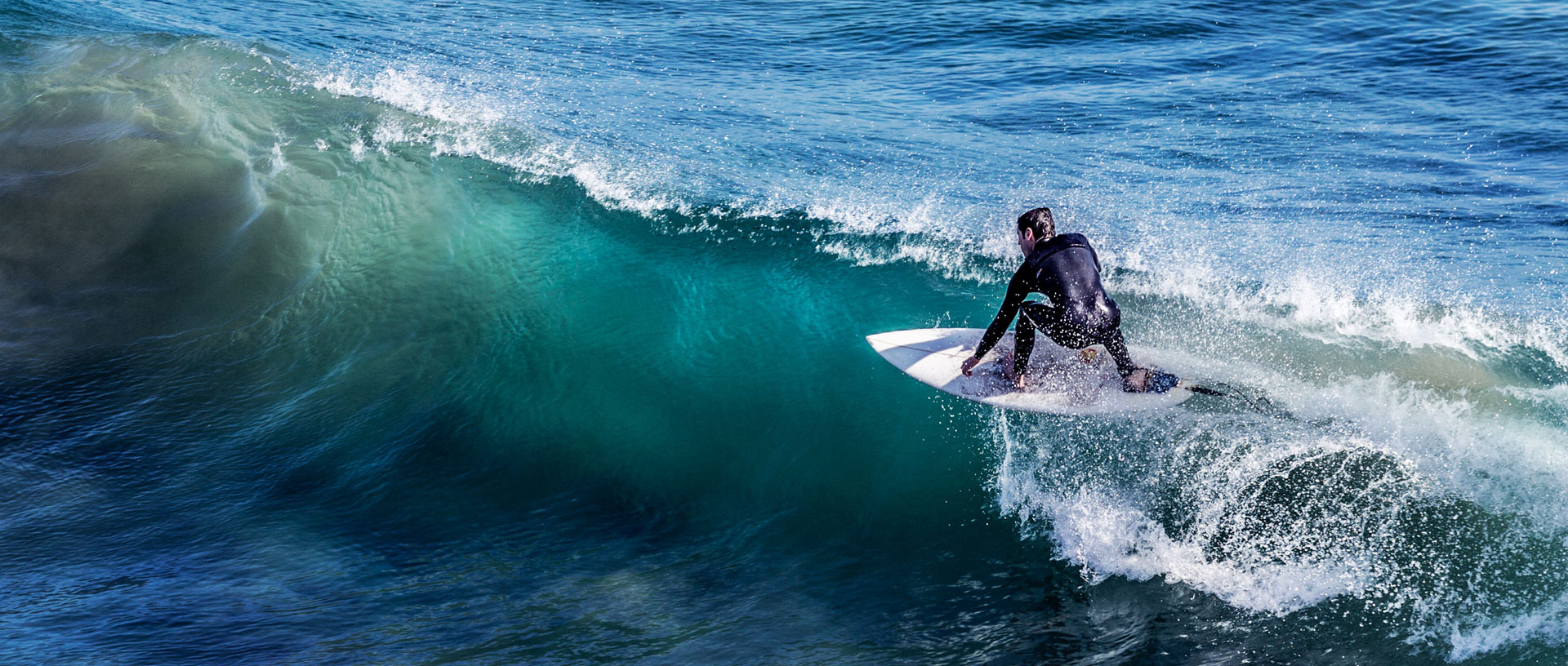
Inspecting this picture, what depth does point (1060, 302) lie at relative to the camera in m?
6.78

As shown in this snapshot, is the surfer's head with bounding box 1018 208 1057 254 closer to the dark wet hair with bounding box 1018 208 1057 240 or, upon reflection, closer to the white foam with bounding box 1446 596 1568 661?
the dark wet hair with bounding box 1018 208 1057 240

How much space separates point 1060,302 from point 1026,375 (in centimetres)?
76

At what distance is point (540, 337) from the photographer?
8734 mm

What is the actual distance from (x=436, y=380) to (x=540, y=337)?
955 millimetres

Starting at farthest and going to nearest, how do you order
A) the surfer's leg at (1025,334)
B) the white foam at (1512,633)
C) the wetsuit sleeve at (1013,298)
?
the surfer's leg at (1025,334) → the wetsuit sleeve at (1013,298) → the white foam at (1512,633)

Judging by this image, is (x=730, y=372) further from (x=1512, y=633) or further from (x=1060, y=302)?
(x=1512, y=633)

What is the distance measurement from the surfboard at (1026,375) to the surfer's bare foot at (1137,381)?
0.04m

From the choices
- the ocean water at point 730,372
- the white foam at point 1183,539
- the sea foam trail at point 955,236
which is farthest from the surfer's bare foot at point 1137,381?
the sea foam trail at point 955,236

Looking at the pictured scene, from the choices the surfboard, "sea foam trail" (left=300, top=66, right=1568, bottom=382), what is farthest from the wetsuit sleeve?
"sea foam trail" (left=300, top=66, right=1568, bottom=382)

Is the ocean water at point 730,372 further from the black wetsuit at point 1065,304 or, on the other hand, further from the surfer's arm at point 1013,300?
the surfer's arm at point 1013,300

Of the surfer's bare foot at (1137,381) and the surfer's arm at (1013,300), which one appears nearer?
the surfer's arm at (1013,300)

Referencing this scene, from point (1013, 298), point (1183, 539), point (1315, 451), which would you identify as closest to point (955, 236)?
point (1013, 298)

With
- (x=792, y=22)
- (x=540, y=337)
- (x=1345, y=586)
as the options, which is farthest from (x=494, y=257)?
(x=792, y=22)

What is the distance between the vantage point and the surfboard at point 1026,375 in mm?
7004
